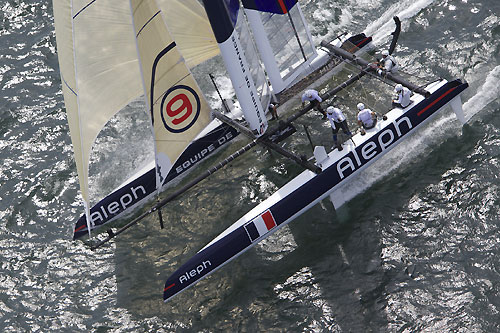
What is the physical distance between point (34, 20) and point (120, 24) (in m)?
9.55

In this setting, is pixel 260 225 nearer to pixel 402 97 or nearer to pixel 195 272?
pixel 195 272

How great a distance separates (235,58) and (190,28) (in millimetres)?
1736

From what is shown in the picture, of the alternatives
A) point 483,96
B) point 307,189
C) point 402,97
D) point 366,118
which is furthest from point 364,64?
point 307,189

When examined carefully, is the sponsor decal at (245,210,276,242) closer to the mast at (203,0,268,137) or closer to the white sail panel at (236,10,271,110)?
the mast at (203,0,268,137)

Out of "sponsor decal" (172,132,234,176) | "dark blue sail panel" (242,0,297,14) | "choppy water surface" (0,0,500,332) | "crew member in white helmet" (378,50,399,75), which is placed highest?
"dark blue sail panel" (242,0,297,14)

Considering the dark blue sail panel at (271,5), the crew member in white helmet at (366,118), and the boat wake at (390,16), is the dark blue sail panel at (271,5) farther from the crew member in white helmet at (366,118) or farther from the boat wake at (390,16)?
the boat wake at (390,16)

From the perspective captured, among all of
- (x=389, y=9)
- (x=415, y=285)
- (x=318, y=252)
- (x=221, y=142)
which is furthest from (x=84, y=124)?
(x=389, y=9)

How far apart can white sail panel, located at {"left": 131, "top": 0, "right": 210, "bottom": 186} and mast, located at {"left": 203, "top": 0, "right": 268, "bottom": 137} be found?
822mm

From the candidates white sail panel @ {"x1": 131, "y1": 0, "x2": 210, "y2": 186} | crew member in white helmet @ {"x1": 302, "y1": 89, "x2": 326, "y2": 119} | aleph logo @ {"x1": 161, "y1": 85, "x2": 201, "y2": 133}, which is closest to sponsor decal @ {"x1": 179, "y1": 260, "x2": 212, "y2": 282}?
white sail panel @ {"x1": 131, "y1": 0, "x2": 210, "y2": 186}

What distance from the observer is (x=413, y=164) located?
47.7 ft

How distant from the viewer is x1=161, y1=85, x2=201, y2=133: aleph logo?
41.7ft

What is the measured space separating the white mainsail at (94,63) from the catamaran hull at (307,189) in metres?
2.08

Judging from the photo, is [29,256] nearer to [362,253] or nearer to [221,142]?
[221,142]

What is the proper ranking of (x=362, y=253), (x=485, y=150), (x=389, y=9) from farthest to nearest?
(x=389, y=9) → (x=485, y=150) → (x=362, y=253)
